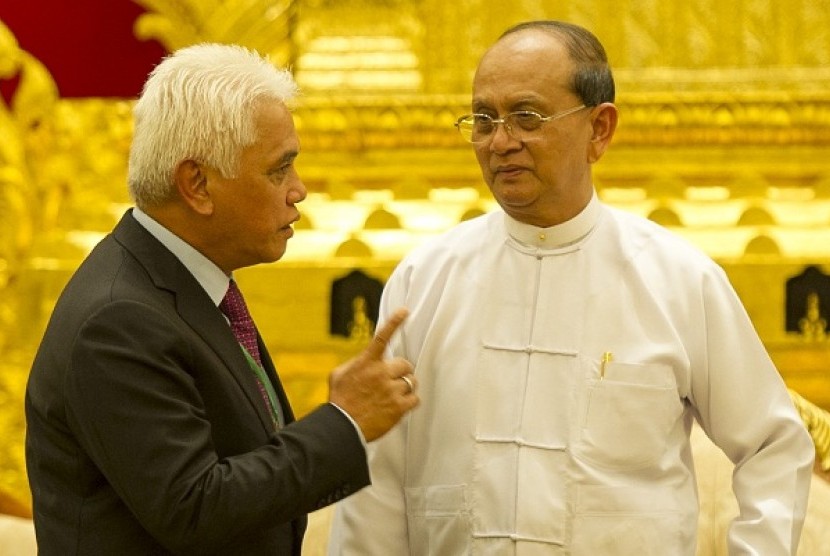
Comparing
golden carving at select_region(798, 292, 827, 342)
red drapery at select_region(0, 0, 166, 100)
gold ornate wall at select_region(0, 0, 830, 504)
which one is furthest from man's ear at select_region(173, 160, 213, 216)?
red drapery at select_region(0, 0, 166, 100)

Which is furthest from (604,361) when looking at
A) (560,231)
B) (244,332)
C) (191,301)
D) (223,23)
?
A: (223,23)

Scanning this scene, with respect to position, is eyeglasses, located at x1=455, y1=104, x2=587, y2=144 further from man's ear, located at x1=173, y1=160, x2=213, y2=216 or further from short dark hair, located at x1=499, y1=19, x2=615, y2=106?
man's ear, located at x1=173, y1=160, x2=213, y2=216

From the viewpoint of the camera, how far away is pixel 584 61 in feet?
7.61

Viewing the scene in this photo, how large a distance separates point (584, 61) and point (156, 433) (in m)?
0.94

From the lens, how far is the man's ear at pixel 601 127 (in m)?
2.36

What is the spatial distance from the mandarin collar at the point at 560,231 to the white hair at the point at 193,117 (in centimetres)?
55

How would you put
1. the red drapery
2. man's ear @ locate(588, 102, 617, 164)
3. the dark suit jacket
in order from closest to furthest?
the dark suit jacket, man's ear @ locate(588, 102, 617, 164), the red drapery

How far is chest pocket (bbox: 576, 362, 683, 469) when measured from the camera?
223 centimetres

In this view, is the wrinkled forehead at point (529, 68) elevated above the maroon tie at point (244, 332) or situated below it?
above

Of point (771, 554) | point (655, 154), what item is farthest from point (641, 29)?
point (771, 554)

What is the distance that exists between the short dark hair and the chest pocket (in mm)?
433

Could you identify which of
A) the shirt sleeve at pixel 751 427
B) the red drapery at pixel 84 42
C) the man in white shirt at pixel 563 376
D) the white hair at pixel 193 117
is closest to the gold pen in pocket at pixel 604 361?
the man in white shirt at pixel 563 376

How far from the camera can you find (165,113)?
1.95 metres

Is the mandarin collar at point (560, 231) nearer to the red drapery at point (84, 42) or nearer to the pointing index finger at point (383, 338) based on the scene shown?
the pointing index finger at point (383, 338)
